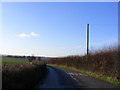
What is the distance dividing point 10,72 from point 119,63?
52.7 ft

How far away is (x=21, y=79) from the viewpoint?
15656 millimetres

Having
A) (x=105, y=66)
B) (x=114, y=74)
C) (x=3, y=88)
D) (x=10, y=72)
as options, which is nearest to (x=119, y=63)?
(x=114, y=74)

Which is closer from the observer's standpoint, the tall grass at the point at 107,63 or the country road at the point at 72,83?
the country road at the point at 72,83

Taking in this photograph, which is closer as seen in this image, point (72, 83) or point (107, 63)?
point (72, 83)

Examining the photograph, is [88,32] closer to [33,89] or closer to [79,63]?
[79,63]

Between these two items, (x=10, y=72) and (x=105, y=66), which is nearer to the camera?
(x=10, y=72)

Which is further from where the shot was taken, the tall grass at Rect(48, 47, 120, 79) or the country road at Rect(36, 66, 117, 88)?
the tall grass at Rect(48, 47, 120, 79)

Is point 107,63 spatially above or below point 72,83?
above

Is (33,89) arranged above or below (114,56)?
below

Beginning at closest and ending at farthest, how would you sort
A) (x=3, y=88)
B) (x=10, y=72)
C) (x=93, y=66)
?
(x=3, y=88), (x=10, y=72), (x=93, y=66)

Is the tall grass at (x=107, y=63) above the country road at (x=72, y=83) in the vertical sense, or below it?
above

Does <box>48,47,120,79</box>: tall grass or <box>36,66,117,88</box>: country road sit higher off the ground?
<box>48,47,120,79</box>: tall grass

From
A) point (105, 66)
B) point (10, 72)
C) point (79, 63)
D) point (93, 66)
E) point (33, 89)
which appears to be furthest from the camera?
point (79, 63)

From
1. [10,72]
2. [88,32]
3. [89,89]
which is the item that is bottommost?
[89,89]
